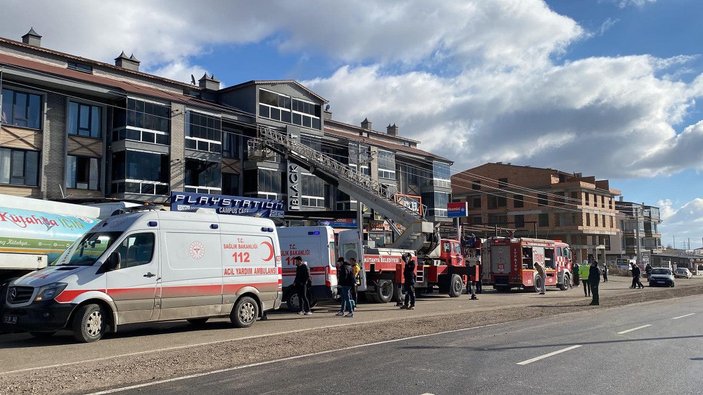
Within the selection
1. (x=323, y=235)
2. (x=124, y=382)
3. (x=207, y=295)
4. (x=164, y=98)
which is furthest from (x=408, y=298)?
(x=164, y=98)

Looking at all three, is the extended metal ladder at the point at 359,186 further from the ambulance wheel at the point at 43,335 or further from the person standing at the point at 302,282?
the ambulance wheel at the point at 43,335

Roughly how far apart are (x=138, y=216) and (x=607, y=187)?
87.9 meters

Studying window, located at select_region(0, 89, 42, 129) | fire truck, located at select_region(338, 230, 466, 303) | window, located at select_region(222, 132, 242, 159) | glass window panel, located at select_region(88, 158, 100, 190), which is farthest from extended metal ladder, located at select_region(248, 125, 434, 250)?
window, located at select_region(0, 89, 42, 129)

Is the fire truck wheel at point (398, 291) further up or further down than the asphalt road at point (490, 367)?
further up

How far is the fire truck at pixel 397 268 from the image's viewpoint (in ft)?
68.7

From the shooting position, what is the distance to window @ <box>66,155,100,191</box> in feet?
101

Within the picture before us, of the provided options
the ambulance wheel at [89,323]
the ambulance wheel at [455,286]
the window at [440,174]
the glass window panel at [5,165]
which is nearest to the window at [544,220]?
the window at [440,174]

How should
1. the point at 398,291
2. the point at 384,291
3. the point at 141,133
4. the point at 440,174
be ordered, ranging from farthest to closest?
the point at 440,174, the point at 141,133, the point at 398,291, the point at 384,291

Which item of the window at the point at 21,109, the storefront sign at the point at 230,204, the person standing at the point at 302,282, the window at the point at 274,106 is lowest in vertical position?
the person standing at the point at 302,282

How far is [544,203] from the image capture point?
267 feet

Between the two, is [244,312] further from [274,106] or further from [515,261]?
[274,106]

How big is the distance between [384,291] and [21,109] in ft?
67.3

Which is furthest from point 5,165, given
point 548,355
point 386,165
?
point 386,165

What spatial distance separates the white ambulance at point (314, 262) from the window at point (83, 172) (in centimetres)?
1715
